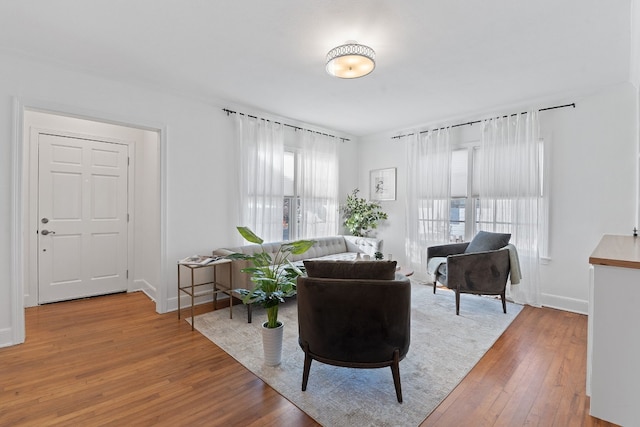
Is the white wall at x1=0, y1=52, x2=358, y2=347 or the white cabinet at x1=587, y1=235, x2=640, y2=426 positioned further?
the white wall at x1=0, y1=52, x2=358, y2=347

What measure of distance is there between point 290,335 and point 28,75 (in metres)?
3.44

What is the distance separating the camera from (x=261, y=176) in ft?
14.6

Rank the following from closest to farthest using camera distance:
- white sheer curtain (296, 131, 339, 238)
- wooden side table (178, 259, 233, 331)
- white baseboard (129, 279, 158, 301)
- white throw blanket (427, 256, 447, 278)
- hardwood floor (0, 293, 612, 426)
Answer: hardwood floor (0, 293, 612, 426) → wooden side table (178, 259, 233, 331) → white throw blanket (427, 256, 447, 278) → white baseboard (129, 279, 158, 301) → white sheer curtain (296, 131, 339, 238)

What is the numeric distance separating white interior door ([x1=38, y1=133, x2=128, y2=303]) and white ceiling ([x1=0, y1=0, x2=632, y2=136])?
1532 mm

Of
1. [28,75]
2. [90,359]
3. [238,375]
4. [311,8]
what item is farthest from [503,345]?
[28,75]

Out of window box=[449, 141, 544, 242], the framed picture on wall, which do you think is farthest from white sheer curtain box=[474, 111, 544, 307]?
the framed picture on wall

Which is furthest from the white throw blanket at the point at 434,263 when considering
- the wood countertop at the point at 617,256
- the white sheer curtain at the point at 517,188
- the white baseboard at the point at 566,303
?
the wood countertop at the point at 617,256

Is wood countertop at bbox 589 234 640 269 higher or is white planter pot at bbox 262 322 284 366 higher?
wood countertop at bbox 589 234 640 269

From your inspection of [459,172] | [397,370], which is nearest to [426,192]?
[459,172]

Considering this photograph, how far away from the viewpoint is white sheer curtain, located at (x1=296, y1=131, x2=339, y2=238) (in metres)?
5.08

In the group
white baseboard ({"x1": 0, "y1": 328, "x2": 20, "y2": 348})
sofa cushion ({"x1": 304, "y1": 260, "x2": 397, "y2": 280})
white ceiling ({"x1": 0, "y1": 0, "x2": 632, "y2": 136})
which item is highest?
white ceiling ({"x1": 0, "y1": 0, "x2": 632, "y2": 136})

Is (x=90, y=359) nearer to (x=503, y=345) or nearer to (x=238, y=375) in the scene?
(x=238, y=375)

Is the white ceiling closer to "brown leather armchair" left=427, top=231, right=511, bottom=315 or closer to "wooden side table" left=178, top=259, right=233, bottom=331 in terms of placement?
"brown leather armchair" left=427, top=231, right=511, bottom=315

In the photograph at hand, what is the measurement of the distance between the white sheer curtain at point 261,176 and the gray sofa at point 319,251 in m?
0.33
